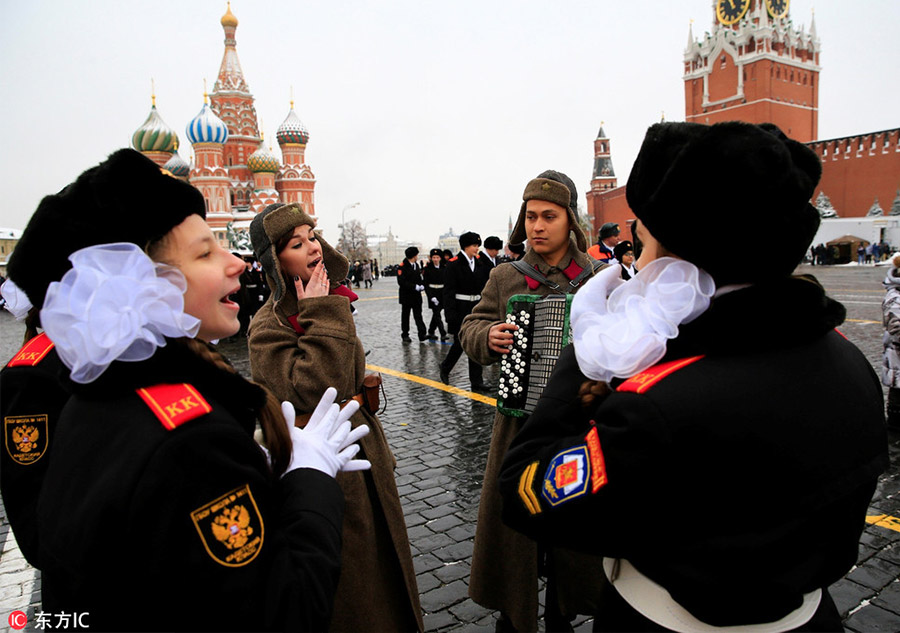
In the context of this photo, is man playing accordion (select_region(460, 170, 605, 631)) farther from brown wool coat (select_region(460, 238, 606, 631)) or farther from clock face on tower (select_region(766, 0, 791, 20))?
clock face on tower (select_region(766, 0, 791, 20))

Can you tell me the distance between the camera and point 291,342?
8.58 ft

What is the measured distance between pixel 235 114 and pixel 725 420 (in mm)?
60632

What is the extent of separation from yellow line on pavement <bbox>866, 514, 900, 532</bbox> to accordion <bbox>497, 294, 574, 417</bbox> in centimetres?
278

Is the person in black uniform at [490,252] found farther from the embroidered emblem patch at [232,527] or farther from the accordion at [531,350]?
the embroidered emblem patch at [232,527]

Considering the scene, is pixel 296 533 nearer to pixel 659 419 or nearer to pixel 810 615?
pixel 659 419

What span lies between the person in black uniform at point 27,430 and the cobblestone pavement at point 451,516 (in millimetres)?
1984

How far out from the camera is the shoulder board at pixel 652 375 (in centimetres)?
134

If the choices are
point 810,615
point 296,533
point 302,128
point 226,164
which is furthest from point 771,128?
point 226,164

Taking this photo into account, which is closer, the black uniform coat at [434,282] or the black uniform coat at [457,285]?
the black uniform coat at [457,285]

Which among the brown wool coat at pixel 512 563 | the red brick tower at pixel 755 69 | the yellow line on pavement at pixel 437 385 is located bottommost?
the yellow line on pavement at pixel 437 385

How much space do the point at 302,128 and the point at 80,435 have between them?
2198 inches

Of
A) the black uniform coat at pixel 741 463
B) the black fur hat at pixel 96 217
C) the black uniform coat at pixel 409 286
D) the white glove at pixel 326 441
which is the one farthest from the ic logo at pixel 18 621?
the black uniform coat at pixel 409 286

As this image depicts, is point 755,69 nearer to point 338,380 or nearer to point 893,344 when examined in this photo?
point 893,344

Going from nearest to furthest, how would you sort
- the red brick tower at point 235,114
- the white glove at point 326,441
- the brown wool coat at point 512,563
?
the white glove at point 326,441 < the brown wool coat at point 512,563 < the red brick tower at point 235,114
